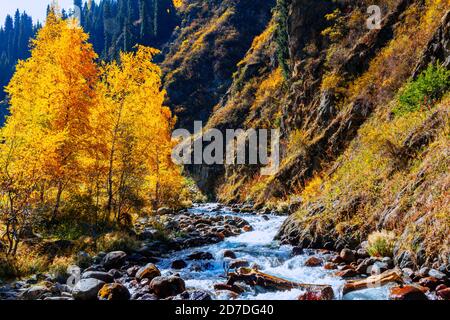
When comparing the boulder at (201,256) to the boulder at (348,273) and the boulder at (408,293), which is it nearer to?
the boulder at (348,273)

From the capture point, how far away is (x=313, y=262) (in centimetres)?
1050

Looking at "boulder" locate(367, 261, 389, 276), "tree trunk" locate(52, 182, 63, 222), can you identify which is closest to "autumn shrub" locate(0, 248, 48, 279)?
"tree trunk" locate(52, 182, 63, 222)

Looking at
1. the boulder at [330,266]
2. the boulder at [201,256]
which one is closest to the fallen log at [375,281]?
the boulder at [330,266]

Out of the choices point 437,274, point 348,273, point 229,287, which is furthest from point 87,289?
point 437,274

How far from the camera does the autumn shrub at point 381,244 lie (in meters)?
9.63

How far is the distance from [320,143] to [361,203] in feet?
33.5

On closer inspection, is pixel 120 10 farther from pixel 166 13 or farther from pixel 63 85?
pixel 63 85

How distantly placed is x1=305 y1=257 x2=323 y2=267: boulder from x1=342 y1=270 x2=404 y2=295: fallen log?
2.15 m

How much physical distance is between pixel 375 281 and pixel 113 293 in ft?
19.7

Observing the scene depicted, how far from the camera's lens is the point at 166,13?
97.5m

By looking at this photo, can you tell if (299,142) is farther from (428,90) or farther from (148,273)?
(148,273)

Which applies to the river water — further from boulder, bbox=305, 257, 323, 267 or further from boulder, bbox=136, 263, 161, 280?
boulder, bbox=136, 263, 161, 280

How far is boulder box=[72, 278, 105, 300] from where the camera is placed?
848 centimetres

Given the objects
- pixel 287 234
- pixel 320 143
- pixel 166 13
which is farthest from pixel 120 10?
pixel 287 234
